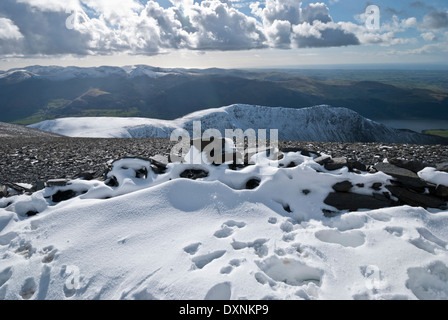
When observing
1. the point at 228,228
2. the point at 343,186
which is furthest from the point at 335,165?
the point at 228,228

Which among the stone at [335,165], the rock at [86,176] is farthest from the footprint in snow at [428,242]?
the rock at [86,176]

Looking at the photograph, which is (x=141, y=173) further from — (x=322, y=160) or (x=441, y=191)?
(x=441, y=191)

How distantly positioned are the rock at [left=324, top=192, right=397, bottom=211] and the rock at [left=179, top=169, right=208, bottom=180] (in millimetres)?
4867

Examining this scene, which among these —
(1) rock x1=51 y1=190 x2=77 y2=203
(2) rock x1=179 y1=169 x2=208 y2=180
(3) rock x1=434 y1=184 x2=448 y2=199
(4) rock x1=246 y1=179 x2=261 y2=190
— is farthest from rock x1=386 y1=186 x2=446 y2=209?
(1) rock x1=51 y1=190 x2=77 y2=203

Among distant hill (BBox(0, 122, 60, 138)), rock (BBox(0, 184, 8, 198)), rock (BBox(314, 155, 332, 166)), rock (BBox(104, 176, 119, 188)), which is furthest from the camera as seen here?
distant hill (BBox(0, 122, 60, 138))

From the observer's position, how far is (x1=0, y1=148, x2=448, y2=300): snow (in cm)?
560

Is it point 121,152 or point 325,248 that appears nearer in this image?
point 325,248

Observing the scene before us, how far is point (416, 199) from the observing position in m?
9.05

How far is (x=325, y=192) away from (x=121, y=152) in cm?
1730

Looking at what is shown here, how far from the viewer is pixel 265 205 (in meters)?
8.83

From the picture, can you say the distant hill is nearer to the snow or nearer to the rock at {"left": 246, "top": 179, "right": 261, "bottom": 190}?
the snow
